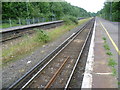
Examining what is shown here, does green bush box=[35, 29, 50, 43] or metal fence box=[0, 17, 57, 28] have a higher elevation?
metal fence box=[0, 17, 57, 28]

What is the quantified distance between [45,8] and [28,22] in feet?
56.6

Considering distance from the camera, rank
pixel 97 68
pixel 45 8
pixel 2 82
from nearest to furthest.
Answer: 1. pixel 2 82
2. pixel 97 68
3. pixel 45 8

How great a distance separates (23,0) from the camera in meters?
42.3

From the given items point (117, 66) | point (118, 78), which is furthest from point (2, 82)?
point (117, 66)

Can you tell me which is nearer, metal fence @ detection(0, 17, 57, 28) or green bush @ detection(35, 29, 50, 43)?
green bush @ detection(35, 29, 50, 43)

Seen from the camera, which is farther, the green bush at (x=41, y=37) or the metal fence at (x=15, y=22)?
the metal fence at (x=15, y=22)

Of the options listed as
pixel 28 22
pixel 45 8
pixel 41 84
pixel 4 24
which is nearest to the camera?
pixel 41 84

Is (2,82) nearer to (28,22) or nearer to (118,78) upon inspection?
(118,78)

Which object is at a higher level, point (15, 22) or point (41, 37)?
point (15, 22)

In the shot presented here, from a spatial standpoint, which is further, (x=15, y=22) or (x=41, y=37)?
(x=15, y=22)

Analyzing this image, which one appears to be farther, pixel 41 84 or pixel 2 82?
pixel 2 82

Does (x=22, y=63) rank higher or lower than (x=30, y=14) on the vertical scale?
lower

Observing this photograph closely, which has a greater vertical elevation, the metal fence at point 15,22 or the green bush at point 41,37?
the metal fence at point 15,22

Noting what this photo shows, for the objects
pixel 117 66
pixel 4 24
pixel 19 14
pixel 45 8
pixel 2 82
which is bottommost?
pixel 2 82
